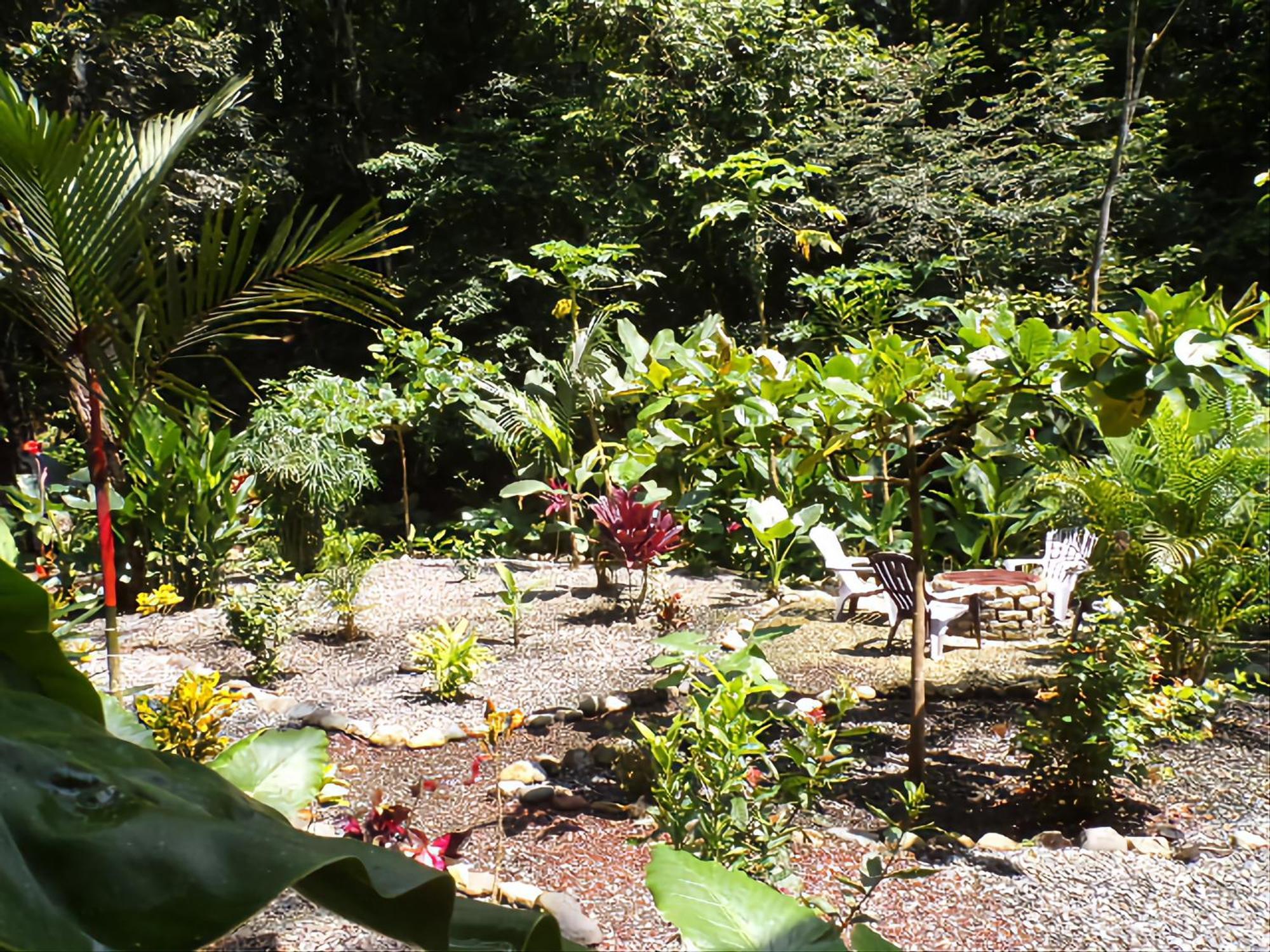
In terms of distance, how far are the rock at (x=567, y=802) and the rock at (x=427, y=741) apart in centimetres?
83

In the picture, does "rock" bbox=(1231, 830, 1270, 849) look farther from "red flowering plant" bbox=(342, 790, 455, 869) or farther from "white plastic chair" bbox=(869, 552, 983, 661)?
"red flowering plant" bbox=(342, 790, 455, 869)

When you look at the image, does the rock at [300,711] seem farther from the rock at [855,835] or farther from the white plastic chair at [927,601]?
the white plastic chair at [927,601]

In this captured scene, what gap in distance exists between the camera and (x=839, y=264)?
1052 cm

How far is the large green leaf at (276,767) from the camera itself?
5.20 feet

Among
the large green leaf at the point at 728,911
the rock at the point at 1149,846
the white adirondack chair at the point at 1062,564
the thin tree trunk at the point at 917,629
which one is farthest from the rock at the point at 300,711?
the white adirondack chair at the point at 1062,564

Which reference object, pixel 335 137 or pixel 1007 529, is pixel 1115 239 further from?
pixel 335 137

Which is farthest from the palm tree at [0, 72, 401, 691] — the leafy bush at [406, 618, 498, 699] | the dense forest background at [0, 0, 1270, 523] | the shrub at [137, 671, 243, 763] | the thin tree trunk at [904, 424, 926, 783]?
the dense forest background at [0, 0, 1270, 523]

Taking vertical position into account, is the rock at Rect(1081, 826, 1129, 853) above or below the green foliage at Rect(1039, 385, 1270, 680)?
below

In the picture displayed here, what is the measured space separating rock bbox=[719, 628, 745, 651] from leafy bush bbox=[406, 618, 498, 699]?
1.35 meters

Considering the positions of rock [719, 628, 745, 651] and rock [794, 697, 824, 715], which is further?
rock [719, 628, 745, 651]

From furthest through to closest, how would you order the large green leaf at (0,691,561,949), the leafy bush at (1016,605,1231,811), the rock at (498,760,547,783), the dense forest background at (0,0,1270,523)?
the dense forest background at (0,0,1270,523)
the rock at (498,760,547,783)
the leafy bush at (1016,605,1231,811)
the large green leaf at (0,691,561,949)

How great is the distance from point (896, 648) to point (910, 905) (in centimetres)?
318

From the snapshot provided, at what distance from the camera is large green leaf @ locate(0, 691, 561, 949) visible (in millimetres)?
361

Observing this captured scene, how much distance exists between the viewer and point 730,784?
8.58 feet
